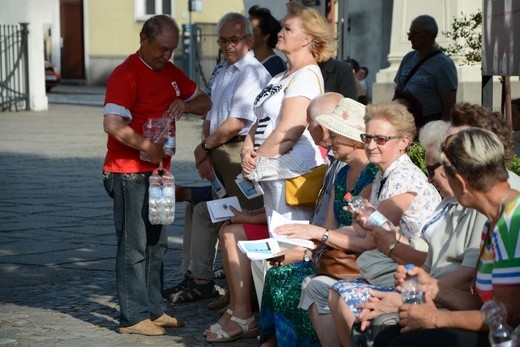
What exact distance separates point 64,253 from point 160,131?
10.5 feet

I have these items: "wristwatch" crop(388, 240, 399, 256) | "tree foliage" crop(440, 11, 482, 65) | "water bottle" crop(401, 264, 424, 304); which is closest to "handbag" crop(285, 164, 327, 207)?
"wristwatch" crop(388, 240, 399, 256)

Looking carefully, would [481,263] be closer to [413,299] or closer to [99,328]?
[413,299]

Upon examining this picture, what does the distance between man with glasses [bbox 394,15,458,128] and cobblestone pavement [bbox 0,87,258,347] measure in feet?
7.30

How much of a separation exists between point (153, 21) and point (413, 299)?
3.29m

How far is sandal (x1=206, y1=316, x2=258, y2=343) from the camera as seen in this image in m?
7.60

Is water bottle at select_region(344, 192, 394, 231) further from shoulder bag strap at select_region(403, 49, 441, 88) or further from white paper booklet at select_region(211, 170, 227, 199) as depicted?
shoulder bag strap at select_region(403, 49, 441, 88)

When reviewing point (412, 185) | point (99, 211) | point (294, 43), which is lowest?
point (99, 211)

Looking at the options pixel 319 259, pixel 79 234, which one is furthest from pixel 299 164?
pixel 79 234

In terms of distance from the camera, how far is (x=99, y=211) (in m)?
13.4

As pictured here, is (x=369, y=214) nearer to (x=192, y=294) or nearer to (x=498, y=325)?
(x=498, y=325)

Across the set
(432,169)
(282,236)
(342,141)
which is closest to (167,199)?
(282,236)

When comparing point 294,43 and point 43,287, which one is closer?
point 294,43

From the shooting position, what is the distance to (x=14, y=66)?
1240 inches

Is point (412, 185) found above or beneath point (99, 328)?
above
